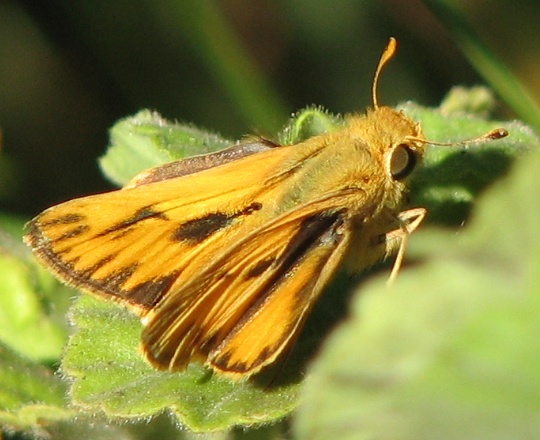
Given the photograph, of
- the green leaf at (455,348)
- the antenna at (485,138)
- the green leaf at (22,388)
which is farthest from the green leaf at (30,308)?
the green leaf at (455,348)

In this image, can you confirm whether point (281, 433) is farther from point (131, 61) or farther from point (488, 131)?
point (131, 61)

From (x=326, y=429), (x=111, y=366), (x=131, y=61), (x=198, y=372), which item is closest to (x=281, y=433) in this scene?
(x=198, y=372)

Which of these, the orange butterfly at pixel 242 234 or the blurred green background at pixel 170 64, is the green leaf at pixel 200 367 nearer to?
the orange butterfly at pixel 242 234

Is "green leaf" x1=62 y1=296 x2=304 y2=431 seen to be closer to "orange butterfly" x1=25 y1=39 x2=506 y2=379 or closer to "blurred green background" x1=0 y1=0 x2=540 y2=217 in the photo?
"orange butterfly" x1=25 y1=39 x2=506 y2=379

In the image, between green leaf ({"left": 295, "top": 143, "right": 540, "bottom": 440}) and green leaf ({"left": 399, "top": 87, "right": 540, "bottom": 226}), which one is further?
green leaf ({"left": 399, "top": 87, "right": 540, "bottom": 226})

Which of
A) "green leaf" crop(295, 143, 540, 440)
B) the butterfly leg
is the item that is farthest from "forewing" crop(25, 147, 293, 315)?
"green leaf" crop(295, 143, 540, 440)
